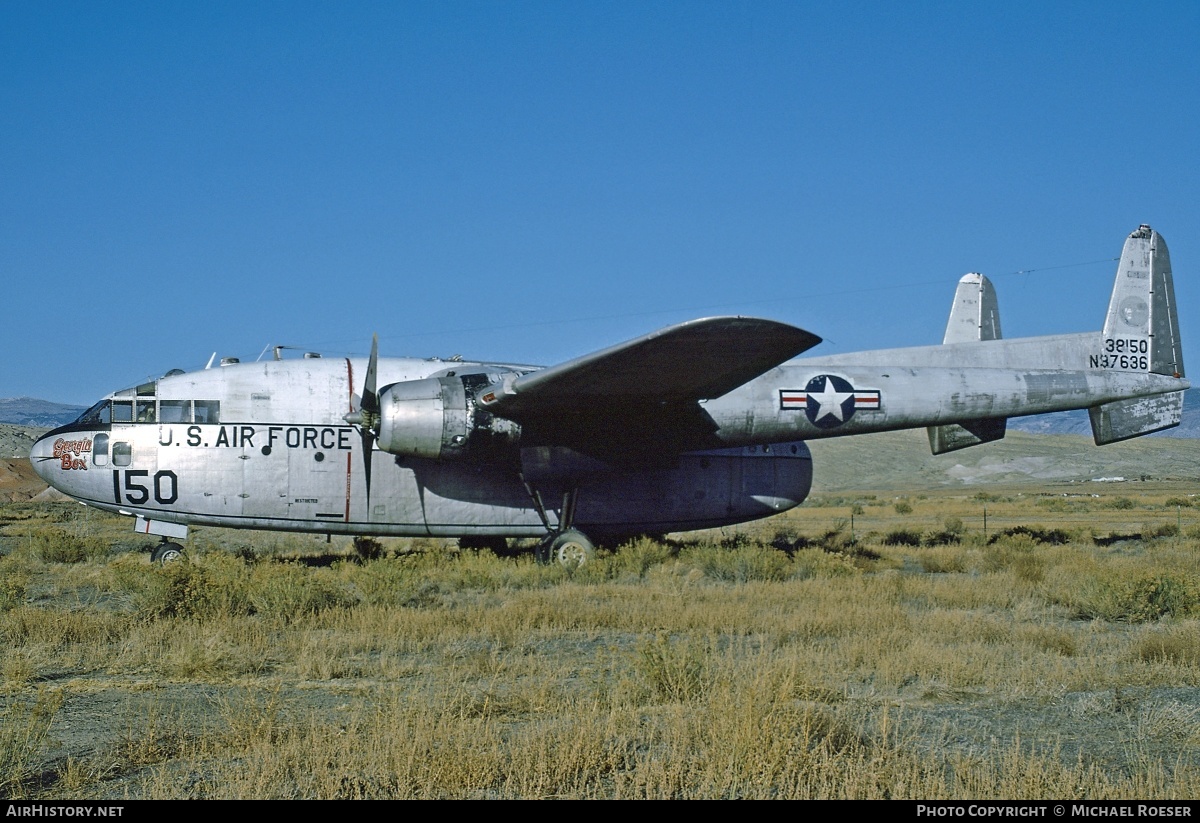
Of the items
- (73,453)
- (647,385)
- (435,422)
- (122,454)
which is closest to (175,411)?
(122,454)

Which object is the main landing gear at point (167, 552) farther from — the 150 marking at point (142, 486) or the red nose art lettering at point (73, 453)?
the red nose art lettering at point (73, 453)

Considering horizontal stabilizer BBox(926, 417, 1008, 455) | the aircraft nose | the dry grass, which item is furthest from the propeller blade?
horizontal stabilizer BBox(926, 417, 1008, 455)

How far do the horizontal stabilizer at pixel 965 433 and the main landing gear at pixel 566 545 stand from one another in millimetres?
7889

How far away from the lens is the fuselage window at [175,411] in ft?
58.6

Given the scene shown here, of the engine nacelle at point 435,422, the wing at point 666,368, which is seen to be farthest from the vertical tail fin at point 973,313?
the engine nacelle at point 435,422

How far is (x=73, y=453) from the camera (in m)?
17.8

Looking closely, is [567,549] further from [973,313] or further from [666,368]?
[973,313]

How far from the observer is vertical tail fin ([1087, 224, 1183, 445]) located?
22.2 metres

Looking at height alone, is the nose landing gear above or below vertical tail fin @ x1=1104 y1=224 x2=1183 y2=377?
below

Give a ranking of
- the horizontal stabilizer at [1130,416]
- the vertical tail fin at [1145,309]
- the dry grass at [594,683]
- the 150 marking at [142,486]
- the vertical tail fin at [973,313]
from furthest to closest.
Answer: the vertical tail fin at [973,313], the vertical tail fin at [1145,309], the horizontal stabilizer at [1130,416], the 150 marking at [142,486], the dry grass at [594,683]

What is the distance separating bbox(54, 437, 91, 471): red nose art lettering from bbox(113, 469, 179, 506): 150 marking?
0.67m

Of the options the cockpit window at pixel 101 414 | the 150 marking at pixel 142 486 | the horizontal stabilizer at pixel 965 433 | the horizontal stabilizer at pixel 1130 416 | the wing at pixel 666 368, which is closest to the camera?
the wing at pixel 666 368

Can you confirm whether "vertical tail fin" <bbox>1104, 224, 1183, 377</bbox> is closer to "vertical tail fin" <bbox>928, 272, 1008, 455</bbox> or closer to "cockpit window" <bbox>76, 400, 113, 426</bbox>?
"vertical tail fin" <bbox>928, 272, 1008, 455</bbox>

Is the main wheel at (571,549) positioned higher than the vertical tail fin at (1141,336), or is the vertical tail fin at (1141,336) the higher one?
the vertical tail fin at (1141,336)
